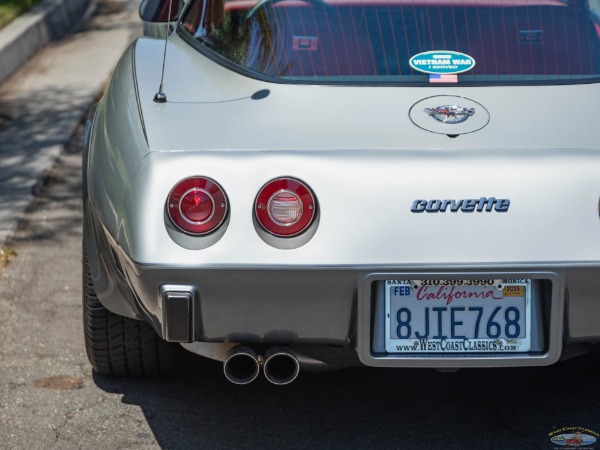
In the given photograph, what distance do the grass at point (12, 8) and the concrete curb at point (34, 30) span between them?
2.7 inches

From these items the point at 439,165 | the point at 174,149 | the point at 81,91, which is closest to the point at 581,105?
the point at 439,165

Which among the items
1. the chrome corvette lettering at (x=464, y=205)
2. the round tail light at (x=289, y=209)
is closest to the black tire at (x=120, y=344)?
the round tail light at (x=289, y=209)

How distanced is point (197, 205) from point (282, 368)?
560mm

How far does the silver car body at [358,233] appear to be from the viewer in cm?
306

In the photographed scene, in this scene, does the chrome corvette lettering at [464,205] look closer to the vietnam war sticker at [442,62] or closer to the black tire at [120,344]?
the vietnam war sticker at [442,62]

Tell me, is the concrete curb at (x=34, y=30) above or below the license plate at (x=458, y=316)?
above

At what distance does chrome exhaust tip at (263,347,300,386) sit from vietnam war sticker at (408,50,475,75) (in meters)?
1.03

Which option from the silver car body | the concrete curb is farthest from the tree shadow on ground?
the concrete curb

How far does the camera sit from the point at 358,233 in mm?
3068

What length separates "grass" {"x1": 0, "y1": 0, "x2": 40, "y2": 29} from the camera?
34.9 feet

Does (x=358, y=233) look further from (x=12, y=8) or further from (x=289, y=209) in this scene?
(x=12, y=8)

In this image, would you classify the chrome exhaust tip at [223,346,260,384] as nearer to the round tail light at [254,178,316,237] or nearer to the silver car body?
the silver car body

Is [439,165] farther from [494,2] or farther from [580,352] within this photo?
[494,2]

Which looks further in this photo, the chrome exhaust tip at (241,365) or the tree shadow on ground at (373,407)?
the tree shadow on ground at (373,407)
